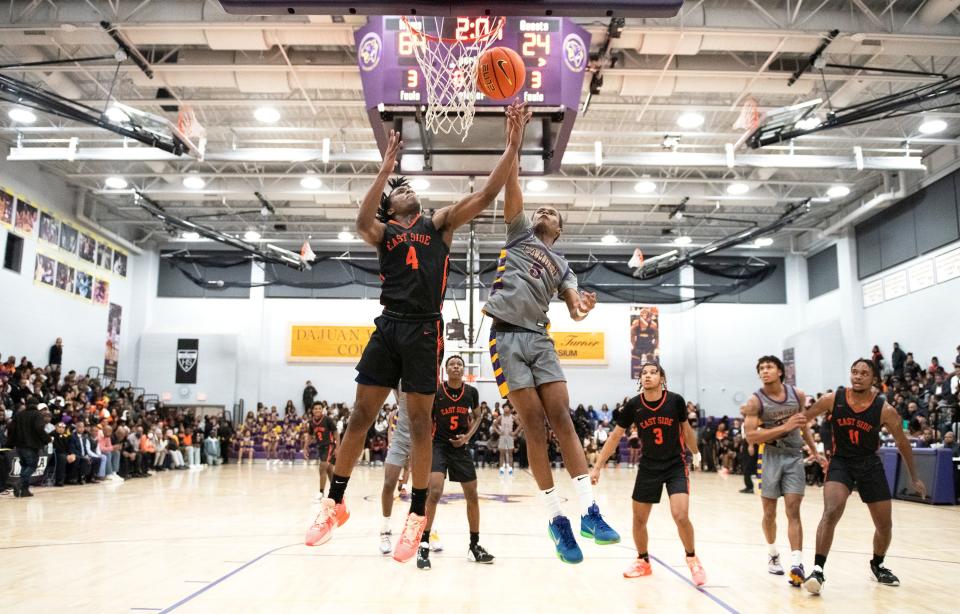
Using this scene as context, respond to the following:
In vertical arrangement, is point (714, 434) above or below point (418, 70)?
below

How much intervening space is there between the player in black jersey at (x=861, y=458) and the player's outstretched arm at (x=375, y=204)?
4334 millimetres

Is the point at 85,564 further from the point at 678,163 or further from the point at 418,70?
the point at 678,163

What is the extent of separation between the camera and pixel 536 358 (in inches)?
186

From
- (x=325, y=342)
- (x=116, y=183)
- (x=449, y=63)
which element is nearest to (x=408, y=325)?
(x=449, y=63)

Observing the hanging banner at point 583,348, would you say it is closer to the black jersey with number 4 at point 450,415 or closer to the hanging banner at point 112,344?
the hanging banner at point 112,344

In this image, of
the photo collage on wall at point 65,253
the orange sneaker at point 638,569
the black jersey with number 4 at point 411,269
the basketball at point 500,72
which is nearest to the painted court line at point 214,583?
the black jersey with number 4 at point 411,269

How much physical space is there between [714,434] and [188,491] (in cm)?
1617

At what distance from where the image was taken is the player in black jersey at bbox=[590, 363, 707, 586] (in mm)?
6625

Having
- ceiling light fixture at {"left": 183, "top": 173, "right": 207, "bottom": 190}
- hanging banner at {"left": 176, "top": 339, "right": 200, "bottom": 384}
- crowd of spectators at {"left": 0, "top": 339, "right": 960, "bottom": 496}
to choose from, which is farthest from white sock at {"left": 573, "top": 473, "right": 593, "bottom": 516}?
hanging banner at {"left": 176, "top": 339, "right": 200, "bottom": 384}

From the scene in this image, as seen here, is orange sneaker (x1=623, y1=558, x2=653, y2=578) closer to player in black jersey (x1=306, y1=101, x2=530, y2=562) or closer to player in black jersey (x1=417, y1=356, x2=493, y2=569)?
player in black jersey (x1=417, y1=356, x2=493, y2=569)

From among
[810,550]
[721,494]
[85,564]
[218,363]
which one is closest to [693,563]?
[810,550]

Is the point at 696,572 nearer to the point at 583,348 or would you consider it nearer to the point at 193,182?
the point at 193,182

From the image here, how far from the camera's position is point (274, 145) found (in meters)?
20.9

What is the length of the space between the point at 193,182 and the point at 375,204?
63.5ft
